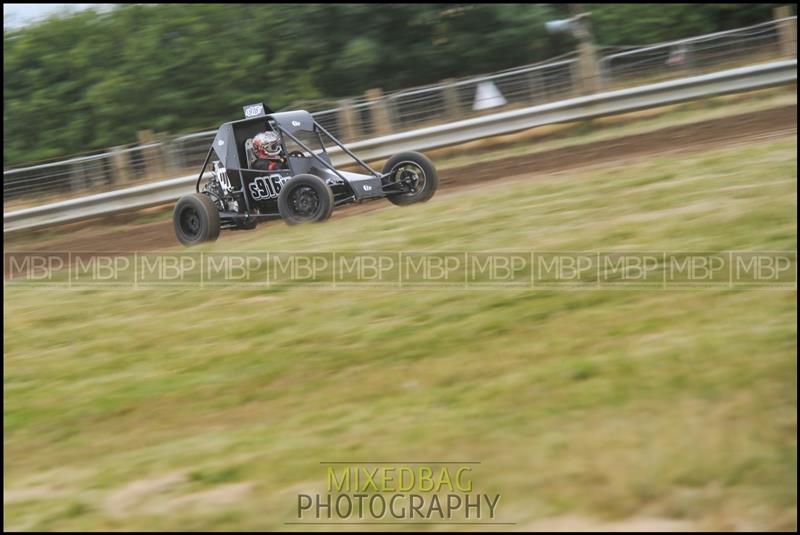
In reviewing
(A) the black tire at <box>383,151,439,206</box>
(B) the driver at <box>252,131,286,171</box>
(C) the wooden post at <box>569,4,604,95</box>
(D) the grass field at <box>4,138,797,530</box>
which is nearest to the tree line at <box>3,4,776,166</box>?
(C) the wooden post at <box>569,4,604,95</box>

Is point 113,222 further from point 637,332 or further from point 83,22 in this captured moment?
point 637,332

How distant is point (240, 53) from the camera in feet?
62.0

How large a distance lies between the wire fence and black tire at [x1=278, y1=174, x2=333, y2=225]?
501 centimetres

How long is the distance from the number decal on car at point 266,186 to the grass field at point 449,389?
2124mm

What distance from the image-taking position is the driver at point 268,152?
1048 centimetres

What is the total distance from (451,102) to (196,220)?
5600mm

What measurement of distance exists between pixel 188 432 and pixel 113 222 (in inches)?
412

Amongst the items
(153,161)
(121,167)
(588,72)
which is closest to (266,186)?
(153,161)

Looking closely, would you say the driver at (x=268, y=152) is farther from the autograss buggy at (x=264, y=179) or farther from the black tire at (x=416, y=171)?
the black tire at (x=416, y=171)

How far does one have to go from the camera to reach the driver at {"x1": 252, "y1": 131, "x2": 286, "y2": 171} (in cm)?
1048

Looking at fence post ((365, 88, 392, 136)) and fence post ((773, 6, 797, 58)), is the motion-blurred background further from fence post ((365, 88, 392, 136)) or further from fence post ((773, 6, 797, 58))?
fence post ((365, 88, 392, 136))

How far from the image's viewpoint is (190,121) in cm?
1841

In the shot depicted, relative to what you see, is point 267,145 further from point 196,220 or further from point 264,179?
point 196,220

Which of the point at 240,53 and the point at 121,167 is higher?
the point at 240,53
